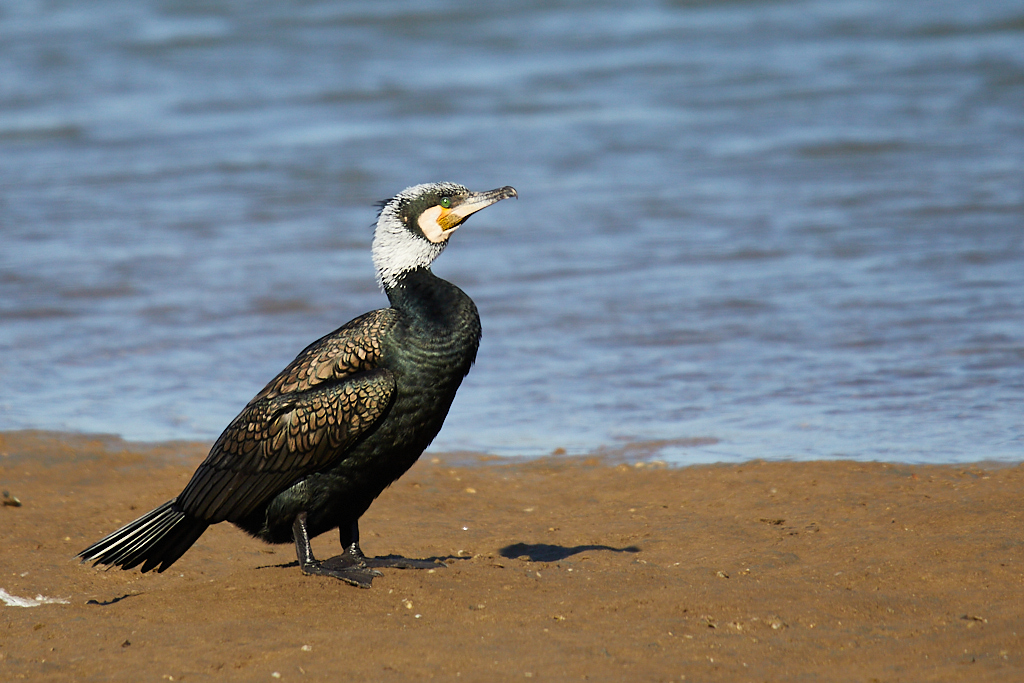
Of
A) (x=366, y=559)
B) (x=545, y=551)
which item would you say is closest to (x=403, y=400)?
(x=366, y=559)

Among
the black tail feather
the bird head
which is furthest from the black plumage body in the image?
the black tail feather

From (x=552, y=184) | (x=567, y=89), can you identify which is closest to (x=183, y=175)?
(x=552, y=184)

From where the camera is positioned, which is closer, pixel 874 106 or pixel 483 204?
pixel 483 204

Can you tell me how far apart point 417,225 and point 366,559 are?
5.10 ft

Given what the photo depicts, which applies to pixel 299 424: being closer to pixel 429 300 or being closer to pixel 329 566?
pixel 329 566

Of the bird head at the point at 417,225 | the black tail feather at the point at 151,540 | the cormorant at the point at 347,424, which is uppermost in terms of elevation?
the bird head at the point at 417,225

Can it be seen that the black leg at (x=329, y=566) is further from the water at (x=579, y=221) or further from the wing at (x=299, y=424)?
the water at (x=579, y=221)

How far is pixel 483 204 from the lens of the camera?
6.02 meters

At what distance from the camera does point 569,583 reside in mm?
5555

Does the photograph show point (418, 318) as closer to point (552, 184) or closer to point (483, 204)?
point (483, 204)

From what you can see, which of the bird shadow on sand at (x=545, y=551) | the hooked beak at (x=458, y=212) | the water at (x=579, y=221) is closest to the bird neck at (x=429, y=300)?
the hooked beak at (x=458, y=212)

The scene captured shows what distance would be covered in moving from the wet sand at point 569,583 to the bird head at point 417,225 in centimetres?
141

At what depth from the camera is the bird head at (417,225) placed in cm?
593

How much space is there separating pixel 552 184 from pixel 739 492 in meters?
10.4
